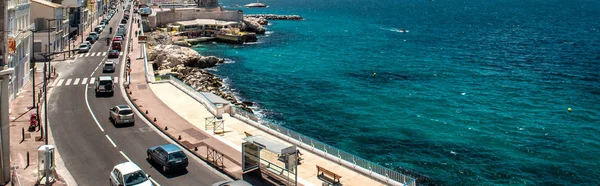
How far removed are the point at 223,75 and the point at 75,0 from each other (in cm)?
3255

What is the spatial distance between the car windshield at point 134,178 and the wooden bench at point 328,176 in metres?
9.16

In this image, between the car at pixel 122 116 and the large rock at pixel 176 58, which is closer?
the car at pixel 122 116

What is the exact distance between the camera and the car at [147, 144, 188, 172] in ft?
94.0

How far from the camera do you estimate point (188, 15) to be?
125 meters

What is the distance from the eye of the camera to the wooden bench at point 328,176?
27.2 meters

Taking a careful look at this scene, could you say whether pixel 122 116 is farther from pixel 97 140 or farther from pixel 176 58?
pixel 176 58

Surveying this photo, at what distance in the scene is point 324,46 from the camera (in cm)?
11319

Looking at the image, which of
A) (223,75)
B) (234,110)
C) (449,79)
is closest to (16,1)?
(234,110)

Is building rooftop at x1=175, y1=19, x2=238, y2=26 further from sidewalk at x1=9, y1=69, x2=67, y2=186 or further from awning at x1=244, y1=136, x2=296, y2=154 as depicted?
awning at x1=244, y1=136, x2=296, y2=154

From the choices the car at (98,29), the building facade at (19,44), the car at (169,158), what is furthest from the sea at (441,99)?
the building facade at (19,44)

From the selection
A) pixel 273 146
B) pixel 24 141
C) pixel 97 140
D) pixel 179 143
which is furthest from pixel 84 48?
pixel 273 146

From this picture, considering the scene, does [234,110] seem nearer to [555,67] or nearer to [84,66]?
[84,66]

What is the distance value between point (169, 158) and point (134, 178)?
3.47 metres

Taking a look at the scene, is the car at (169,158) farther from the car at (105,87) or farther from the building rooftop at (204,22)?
the building rooftop at (204,22)
